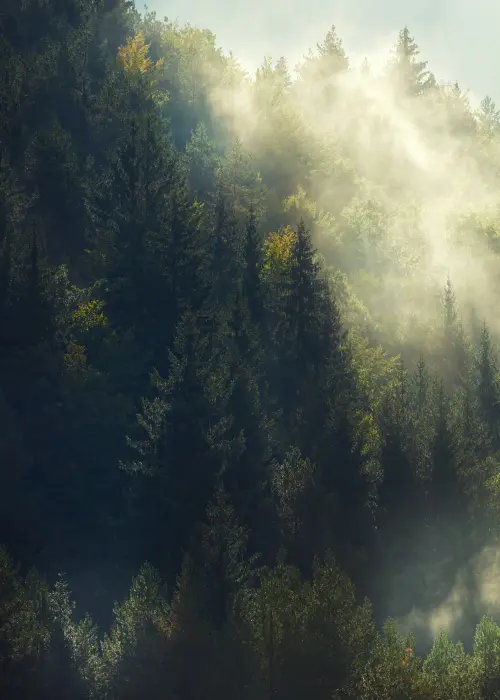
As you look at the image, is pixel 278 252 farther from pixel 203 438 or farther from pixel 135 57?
pixel 135 57

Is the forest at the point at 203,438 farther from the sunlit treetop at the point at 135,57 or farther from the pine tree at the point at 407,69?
the pine tree at the point at 407,69

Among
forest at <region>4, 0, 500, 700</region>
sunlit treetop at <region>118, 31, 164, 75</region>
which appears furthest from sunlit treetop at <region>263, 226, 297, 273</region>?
sunlit treetop at <region>118, 31, 164, 75</region>

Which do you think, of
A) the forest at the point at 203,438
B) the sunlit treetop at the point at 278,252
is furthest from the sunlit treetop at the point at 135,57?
the sunlit treetop at the point at 278,252

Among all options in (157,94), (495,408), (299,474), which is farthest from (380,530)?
(157,94)

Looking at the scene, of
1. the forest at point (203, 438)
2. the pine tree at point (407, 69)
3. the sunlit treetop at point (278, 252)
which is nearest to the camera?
the forest at point (203, 438)

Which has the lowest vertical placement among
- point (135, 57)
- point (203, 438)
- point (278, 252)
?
point (203, 438)

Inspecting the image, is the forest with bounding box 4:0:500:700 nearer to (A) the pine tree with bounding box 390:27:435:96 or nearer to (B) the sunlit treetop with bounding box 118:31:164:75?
(B) the sunlit treetop with bounding box 118:31:164:75

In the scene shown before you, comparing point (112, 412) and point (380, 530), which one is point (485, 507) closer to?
point (380, 530)

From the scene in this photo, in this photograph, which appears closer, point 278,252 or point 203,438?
point 203,438

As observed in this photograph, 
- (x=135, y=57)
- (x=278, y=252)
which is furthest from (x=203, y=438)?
(x=135, y=57)

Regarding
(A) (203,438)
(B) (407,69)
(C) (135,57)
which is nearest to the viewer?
(A) (203,438)
